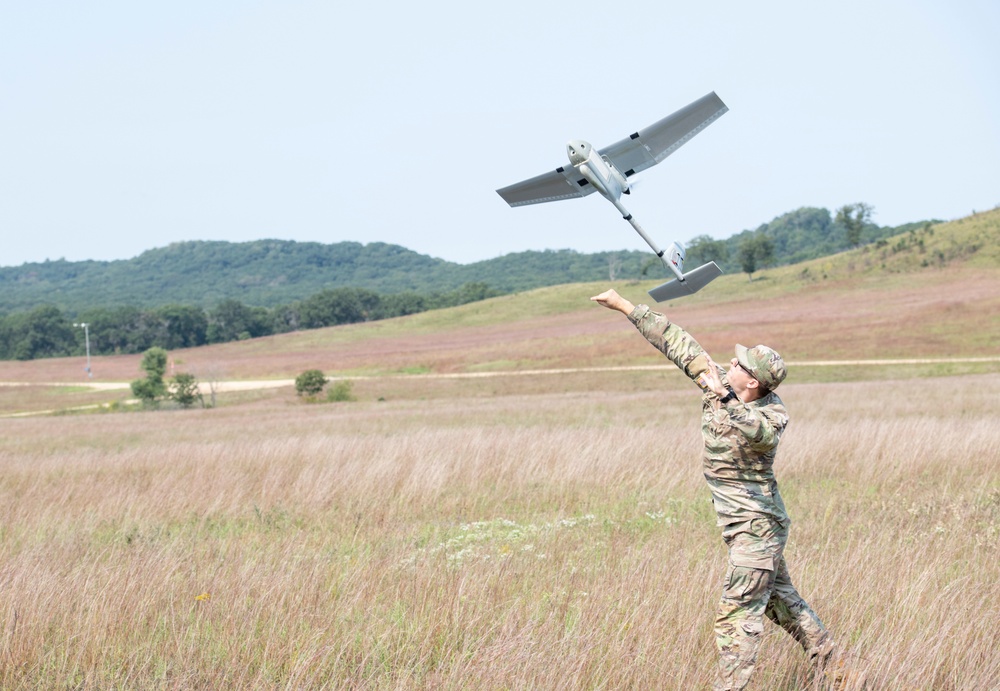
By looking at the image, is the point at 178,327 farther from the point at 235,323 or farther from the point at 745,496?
the point at 745,496

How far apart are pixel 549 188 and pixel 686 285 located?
161cm

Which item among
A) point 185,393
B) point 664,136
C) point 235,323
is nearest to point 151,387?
point 185,393

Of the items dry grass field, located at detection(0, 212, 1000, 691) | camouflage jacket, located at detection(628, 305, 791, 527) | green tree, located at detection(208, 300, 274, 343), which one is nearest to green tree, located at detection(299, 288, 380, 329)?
green tree, located at detection(208, 300, 274, 343)

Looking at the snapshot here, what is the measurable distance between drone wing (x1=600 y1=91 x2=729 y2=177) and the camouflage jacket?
275 centimetres

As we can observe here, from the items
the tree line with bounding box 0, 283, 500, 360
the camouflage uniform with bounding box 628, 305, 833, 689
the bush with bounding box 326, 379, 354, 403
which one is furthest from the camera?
the tree line with bounding box 0, 283, 500, 360

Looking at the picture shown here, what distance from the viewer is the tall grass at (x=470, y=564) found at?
4781mm

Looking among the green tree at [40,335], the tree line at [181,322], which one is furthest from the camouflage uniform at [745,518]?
the green tree at [40,335]

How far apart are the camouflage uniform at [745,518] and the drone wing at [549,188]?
2264mm

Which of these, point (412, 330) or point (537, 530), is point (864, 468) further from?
point (412, 330)

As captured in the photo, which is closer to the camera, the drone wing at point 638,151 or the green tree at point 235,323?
the drone wing at point 638,151

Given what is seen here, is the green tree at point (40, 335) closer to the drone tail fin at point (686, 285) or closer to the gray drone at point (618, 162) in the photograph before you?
the gray drone at point (618, 162)

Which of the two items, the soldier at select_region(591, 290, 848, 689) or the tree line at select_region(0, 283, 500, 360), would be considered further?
the tree line at select_region(0, 283, 500, 360)

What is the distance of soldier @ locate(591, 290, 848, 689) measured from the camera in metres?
4.26

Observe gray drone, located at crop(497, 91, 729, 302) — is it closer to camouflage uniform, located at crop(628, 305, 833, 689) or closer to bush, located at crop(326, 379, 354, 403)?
camouflage uniform, located at crop(628, 305, 833, 689)
